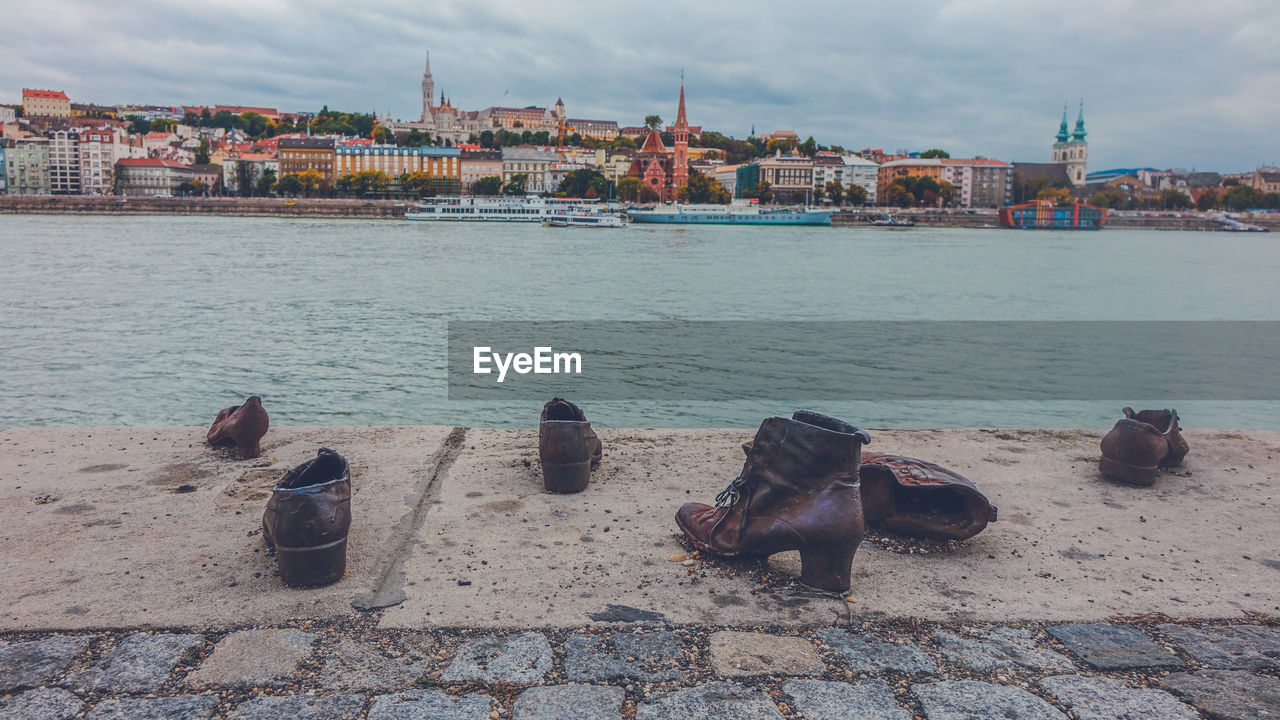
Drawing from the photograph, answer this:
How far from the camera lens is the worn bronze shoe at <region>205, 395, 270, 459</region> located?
3918 millimetres

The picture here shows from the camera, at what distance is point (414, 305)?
16.5 meters

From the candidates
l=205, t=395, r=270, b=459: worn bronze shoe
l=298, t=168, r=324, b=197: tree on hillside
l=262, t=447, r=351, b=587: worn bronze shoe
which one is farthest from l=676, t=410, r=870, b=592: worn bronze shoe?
l=298, t=168, r=324, b=197: tree on hillside

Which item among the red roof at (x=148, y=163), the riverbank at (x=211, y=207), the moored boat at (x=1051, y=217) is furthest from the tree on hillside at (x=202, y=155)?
the moored boat at (x=1051, y=217)

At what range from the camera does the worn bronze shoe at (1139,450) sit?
3.71 meters

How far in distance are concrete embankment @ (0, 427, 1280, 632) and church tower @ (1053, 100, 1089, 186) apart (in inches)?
5286

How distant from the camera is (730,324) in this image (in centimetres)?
1402

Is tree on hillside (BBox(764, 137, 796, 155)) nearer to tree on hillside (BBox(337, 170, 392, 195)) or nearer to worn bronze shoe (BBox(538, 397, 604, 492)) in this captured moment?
tree on hillside (BBox(337, 170, 392, 195))

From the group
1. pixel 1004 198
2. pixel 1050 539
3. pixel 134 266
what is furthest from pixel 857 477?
pixel 1004 198

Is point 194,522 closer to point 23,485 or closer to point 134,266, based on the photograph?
point 23,485

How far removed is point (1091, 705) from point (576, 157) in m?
122

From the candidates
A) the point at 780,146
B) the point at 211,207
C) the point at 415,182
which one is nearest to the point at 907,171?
the point at 780,146

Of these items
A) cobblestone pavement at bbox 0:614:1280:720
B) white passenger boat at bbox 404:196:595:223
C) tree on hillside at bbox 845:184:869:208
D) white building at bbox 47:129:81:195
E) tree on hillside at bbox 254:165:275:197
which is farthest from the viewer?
white building at bbox 47:129:81:195

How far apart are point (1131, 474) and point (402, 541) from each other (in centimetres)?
310

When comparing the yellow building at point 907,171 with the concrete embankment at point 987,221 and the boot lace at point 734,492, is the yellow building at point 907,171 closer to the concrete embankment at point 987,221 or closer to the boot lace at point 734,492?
the concrete embankment at point 987,221
